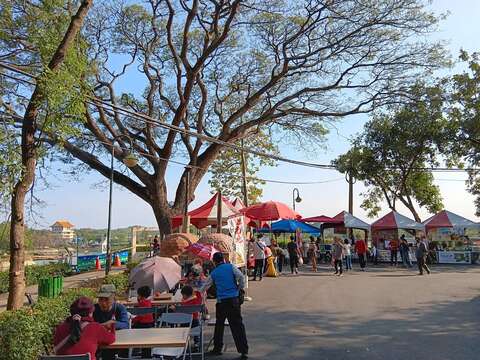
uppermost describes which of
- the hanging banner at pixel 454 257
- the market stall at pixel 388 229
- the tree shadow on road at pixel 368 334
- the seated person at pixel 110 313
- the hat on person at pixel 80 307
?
the market stall at pixel 388 229

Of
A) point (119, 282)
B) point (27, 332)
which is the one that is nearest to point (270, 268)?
point (119, 282)

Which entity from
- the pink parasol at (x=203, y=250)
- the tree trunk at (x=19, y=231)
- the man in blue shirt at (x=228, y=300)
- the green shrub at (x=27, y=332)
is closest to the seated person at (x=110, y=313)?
the green shrub at (x=27, y=332)

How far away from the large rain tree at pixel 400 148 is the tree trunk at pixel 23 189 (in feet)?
67.0

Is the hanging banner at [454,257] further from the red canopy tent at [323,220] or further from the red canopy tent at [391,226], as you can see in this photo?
the red canopy tent at [323,220]

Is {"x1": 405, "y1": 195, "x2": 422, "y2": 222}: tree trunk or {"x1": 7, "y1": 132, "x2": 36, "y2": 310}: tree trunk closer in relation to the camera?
{"x1": 7, "y1": 132, "x2": 36, "y2": 310}: tree trunk

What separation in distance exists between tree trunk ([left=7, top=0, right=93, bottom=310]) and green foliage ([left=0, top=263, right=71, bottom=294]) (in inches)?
475


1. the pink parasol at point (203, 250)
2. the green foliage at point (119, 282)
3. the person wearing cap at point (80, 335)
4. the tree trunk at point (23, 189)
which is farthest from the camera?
the green foliage at point (119, 282)

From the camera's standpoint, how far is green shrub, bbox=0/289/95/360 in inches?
257

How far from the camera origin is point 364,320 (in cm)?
1020

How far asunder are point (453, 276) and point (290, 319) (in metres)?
11.4

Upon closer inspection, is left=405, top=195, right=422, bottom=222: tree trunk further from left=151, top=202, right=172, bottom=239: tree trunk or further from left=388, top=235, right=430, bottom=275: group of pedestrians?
left=151, top=202, right=172, bottom=239: tree trunk

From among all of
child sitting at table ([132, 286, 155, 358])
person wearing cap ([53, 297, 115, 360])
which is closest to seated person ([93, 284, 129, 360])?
child sitting at table ([132, 286, 155, 358])

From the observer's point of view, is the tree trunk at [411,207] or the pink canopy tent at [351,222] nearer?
the pink canopy tent at [351,222]

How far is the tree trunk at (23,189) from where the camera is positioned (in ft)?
28.9
